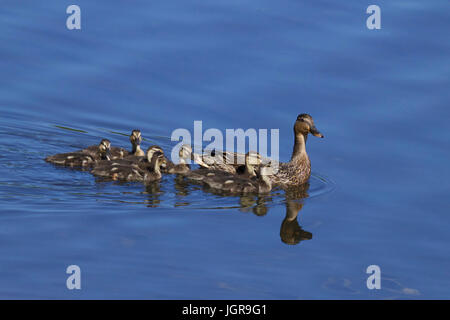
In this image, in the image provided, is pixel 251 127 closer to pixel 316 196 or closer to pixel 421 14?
pixel 316 196

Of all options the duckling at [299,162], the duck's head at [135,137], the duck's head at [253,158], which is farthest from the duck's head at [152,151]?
the duckling at [299,162]

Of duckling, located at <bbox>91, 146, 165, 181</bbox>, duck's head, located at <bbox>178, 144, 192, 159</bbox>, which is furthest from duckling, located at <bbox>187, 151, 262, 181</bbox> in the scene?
duckling, located at <bbox>91, 146, 165, 181</bbox>

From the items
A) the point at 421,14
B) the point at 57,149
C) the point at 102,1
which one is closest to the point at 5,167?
the point at 57,149

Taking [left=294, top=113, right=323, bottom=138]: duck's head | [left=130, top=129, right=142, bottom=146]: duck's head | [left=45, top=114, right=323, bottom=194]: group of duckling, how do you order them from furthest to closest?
[left=130, top=129, right=142, bottom=146]: duck's head < [left=294, top=113, right=323, bottom=138]: duck's head < [left=45, top=114, right=323, bottom=194]: group of duckling

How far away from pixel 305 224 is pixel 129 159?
2689 mm

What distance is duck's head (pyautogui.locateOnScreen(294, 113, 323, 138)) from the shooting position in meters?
11.3

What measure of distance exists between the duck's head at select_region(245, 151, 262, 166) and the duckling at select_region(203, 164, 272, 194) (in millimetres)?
242

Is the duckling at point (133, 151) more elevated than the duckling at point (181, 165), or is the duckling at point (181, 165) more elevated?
the duckling at point (133, 151)

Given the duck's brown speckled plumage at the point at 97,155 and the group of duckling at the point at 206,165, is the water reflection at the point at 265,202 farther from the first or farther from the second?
the duck's brown speckled plumage at the point at 97,155

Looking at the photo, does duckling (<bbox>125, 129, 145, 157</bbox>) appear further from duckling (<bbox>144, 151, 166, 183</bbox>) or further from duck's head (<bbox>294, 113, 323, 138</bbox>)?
duck's head (<bbox>294, 113, 323, 138</bbox>)

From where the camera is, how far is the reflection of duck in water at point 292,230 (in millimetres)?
9352

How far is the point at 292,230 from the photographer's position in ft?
31.5

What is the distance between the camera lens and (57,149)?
38.6 feet

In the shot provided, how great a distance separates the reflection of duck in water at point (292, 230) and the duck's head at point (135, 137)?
2.20 meters
